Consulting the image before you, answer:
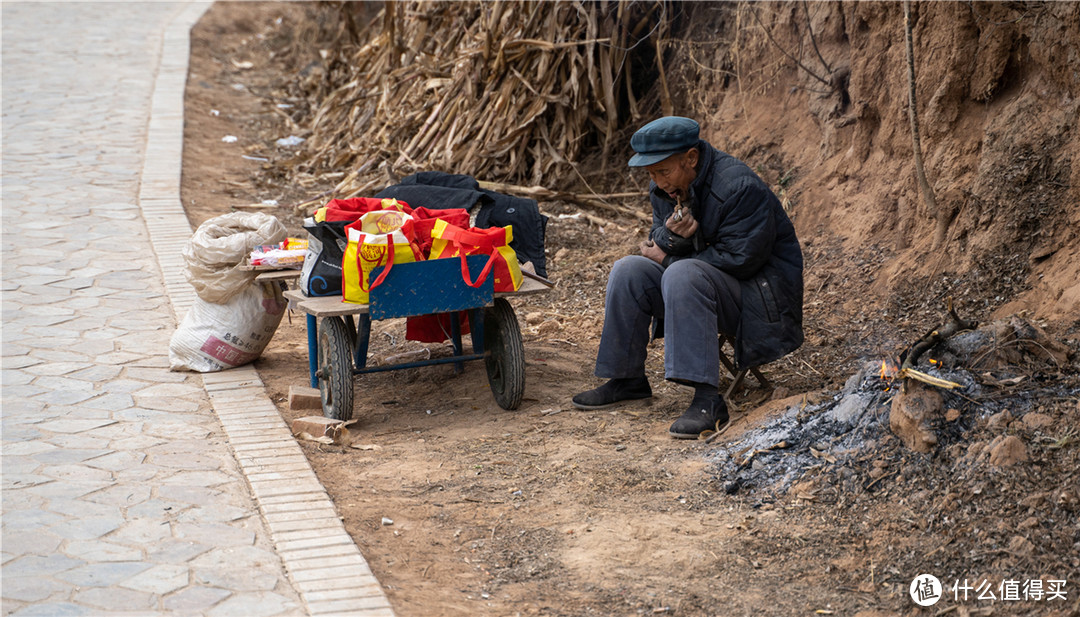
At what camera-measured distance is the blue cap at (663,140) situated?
4508mm

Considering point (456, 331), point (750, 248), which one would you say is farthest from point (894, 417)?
point (456, 331)

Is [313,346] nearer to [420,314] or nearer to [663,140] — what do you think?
[420,314]

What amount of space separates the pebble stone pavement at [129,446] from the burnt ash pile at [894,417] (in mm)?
1673

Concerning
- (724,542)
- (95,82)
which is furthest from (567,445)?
(95,82)

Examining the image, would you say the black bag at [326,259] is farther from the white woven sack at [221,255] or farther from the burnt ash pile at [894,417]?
the burnt ash pile at [894,417]

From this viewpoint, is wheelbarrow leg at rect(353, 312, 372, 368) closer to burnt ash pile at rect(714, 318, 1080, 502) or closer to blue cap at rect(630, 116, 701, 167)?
blue cap at rect(630, 116, 701, 167)

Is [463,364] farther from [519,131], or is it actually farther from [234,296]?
[519,131]

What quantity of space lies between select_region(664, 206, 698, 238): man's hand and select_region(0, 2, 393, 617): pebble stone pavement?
6.60ft

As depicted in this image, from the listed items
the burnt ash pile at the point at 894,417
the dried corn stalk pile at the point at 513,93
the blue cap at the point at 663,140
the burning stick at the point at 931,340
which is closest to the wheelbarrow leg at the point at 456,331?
the blue cap at the point at 663,140

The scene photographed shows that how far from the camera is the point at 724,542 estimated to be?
12.0 feet

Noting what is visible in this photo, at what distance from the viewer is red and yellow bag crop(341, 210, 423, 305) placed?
15.0 ft

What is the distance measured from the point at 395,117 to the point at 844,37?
16.2 ft

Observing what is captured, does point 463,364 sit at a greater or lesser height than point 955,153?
lesser

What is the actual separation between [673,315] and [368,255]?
4.72 feet
